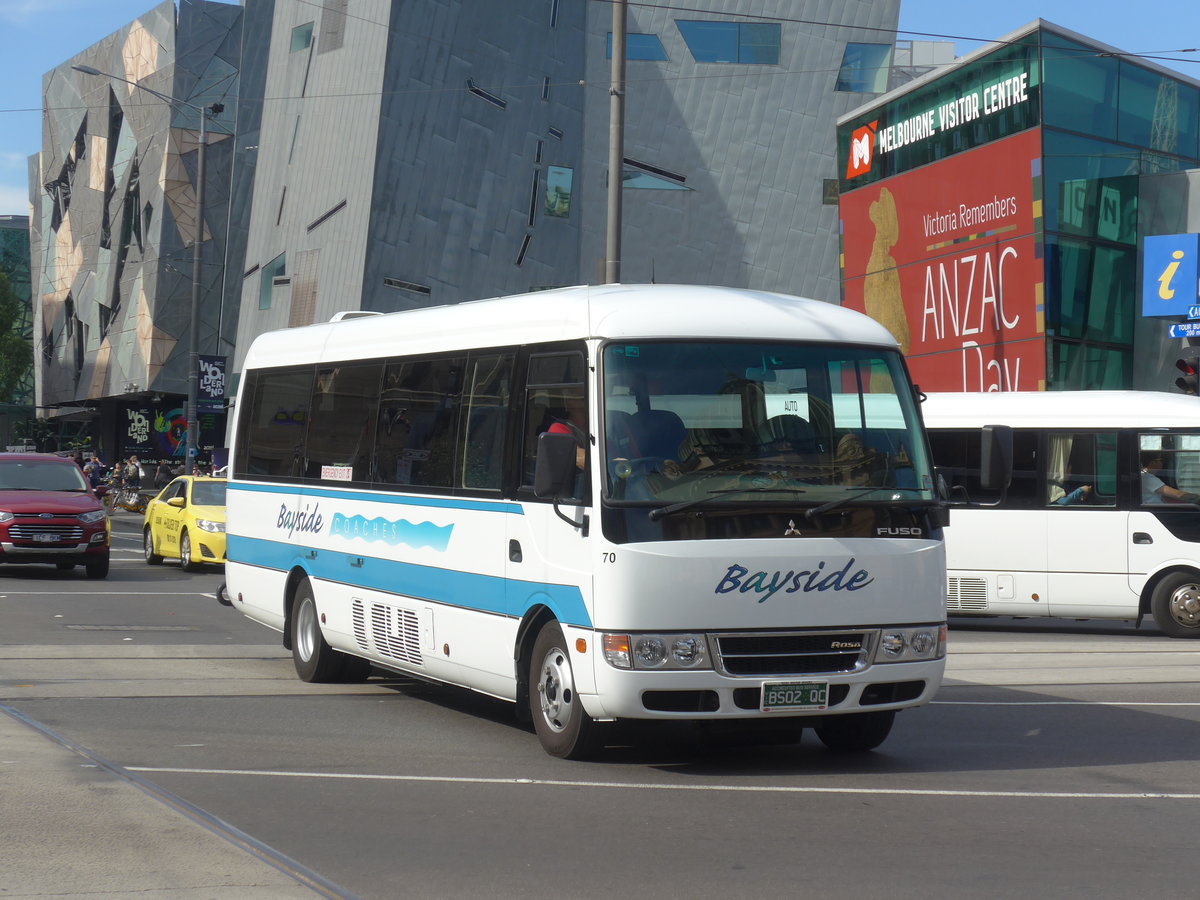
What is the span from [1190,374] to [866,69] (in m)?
33.9

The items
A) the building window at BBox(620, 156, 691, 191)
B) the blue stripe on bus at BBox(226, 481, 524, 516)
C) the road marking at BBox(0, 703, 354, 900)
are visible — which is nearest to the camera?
the road marking at BBox(0, 703, 354, 900)

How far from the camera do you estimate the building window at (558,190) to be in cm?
5188

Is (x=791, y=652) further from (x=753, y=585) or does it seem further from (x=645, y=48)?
(x=645, y=48)

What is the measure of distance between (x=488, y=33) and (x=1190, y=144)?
22635mm

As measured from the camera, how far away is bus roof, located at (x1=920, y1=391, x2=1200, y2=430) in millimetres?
17906

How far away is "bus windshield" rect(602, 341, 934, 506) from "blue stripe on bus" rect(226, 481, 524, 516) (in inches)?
44.9

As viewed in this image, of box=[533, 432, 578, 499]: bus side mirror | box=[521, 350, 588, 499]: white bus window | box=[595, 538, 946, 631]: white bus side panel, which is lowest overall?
box=[595, 538, 946, 631]: white bus side panel

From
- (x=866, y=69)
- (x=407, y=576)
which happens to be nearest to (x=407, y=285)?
(x=866, y=69)

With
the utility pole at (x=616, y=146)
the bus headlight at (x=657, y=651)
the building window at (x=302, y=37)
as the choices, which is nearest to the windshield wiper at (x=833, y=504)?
the bus headlight at (x=657, y=651)

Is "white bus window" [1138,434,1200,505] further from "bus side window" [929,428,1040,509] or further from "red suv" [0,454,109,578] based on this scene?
"red suv" [0,454,109,578]

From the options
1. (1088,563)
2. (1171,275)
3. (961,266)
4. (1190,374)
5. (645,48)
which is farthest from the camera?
(645,48)

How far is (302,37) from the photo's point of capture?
5212 centimetres

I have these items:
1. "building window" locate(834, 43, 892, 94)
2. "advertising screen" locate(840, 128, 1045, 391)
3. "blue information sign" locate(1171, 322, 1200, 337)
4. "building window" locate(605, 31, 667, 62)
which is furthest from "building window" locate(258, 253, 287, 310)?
"blue information sign" locate(1171, 322, 1200, 337)

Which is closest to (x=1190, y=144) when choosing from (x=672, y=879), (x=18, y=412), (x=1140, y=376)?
(x=1140, y=376)
